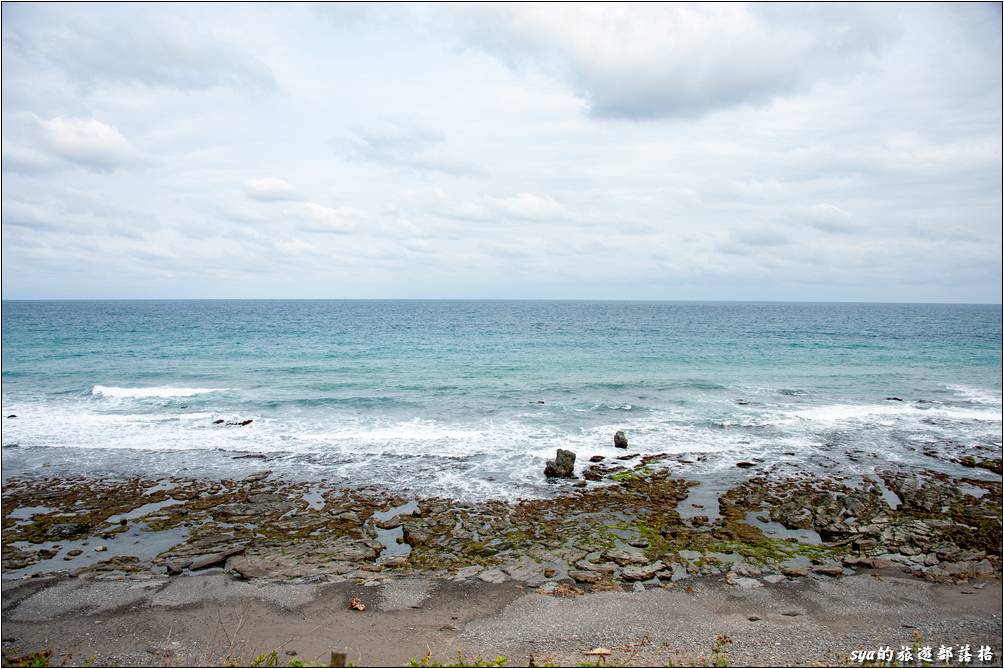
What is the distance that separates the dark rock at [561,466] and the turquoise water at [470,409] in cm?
91

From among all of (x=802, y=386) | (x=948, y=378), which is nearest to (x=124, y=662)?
(x=802, y=386)

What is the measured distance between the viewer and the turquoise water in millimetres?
21516

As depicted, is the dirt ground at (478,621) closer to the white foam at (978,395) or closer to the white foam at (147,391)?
the white foam at (147,391)

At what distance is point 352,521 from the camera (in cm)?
1611

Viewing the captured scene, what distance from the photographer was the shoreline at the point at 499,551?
11.4m

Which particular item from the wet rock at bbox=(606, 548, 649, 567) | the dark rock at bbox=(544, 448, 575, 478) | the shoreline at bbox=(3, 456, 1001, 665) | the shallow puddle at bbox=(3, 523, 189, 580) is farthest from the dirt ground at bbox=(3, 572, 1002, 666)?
the dark rock at bbox=(544, 448, 575, 478)

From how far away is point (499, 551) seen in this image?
14.2 m

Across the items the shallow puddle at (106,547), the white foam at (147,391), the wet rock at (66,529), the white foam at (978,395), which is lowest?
the shallow puddle at (106,547)

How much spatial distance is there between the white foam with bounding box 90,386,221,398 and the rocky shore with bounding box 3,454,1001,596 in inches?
603

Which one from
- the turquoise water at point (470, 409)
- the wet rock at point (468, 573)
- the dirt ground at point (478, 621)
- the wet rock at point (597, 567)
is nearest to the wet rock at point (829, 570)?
the dirt ground at point (478, 621)

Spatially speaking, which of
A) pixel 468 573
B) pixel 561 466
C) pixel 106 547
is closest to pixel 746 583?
pixel 468 573

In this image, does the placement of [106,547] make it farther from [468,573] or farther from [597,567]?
[597,567]

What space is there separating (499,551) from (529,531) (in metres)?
1.49

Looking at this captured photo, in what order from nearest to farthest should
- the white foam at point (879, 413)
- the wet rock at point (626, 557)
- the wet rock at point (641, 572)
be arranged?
the wet rock at point (641, 572)
the wet rock at point (626, 557)
the white foam at point (879, 413)
